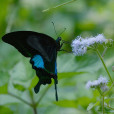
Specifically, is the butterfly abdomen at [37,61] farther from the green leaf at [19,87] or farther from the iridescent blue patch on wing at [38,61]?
the green leaf at [19,87]

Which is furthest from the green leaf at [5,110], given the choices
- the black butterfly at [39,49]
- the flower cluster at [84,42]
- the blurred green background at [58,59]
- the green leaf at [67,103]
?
the flower cluster at [84,42]

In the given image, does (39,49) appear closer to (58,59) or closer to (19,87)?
(58,59)

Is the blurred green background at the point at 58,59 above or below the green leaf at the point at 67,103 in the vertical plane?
above

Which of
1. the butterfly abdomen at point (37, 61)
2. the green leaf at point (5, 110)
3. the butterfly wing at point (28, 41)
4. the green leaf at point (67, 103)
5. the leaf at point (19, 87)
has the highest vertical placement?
the butterfly wing at point (28, 41)

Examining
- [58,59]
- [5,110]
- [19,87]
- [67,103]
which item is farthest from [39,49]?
[5,110]

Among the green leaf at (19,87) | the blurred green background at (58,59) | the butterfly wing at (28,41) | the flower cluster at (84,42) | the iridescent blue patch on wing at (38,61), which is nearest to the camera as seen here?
the flower cluster at (84,42)
